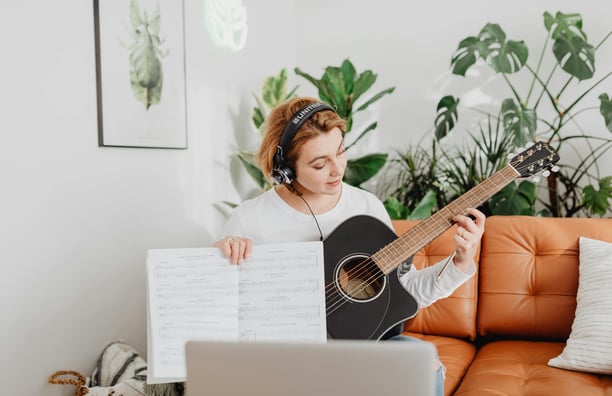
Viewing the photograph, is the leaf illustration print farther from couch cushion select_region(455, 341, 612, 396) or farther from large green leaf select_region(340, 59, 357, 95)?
couch cushion select_region(455, 341, 612, 396)

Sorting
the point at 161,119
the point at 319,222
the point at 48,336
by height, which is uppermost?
the point at 161,119

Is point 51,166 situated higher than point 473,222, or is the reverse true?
point 51,166

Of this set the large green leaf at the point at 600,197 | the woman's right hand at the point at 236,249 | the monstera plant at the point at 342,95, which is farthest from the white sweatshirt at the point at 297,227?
the large green leaf at the point at 600,197

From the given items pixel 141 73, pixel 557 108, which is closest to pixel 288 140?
pixel 141 73

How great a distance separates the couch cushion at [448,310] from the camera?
2.19m

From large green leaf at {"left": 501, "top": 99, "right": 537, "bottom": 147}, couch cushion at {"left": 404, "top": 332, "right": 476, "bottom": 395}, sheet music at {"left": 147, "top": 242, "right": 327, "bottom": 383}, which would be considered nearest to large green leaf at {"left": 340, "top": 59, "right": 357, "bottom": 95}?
large green leaf at {"left": 501, "top": 99, "right": 537, "bottom": 147}

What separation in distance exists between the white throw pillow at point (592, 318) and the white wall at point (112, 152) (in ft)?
4.11

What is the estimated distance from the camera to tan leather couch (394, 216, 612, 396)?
2.02 meters

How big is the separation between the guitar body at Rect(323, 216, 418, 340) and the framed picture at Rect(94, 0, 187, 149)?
93 centimetres

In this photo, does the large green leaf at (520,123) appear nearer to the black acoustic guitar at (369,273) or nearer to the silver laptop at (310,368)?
the black acoustic guitar at (369,273)

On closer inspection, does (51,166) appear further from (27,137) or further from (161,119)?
(161,119)

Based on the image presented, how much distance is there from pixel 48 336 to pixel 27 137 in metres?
0.60

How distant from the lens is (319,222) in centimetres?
164

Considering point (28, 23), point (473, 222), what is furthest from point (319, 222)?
point (28, 23)
